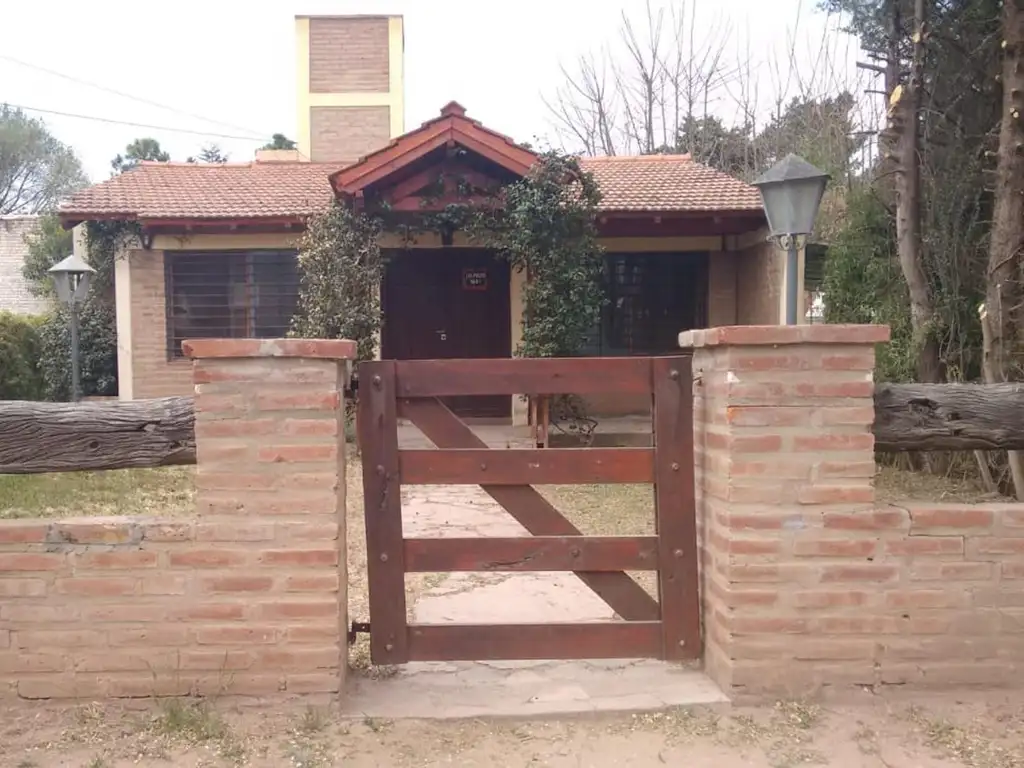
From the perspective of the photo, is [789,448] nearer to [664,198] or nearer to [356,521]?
[356,521]

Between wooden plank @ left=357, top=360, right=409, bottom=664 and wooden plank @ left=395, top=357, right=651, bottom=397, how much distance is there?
10 cm

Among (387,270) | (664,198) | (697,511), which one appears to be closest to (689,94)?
(664,198)

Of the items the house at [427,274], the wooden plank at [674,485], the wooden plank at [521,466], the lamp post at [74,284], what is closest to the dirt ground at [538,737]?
the wooden plank at [674,485]

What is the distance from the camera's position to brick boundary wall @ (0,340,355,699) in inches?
118

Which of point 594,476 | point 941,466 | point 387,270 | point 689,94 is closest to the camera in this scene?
point 594,476

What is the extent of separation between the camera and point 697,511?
3.41 meters

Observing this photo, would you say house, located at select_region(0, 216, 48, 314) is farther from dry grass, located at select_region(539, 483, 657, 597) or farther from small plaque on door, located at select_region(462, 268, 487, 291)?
dry grass, located at select_region(539, 483, 657, 597)

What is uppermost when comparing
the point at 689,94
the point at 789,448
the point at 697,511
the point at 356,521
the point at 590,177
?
the point at 689,94

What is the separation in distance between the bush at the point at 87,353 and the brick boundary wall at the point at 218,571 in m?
10.8

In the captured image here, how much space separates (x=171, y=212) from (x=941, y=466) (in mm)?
9453

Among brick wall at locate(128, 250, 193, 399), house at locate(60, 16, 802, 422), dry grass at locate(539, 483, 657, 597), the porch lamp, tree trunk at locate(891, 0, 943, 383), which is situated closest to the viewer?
the porch lamp

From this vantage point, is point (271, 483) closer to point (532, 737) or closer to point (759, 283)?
point (532, 737)

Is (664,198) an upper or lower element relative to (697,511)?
upper

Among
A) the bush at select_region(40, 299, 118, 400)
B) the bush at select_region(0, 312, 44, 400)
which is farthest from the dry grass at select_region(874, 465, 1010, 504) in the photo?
the bush at select_region(0, 312, 44, 400)
